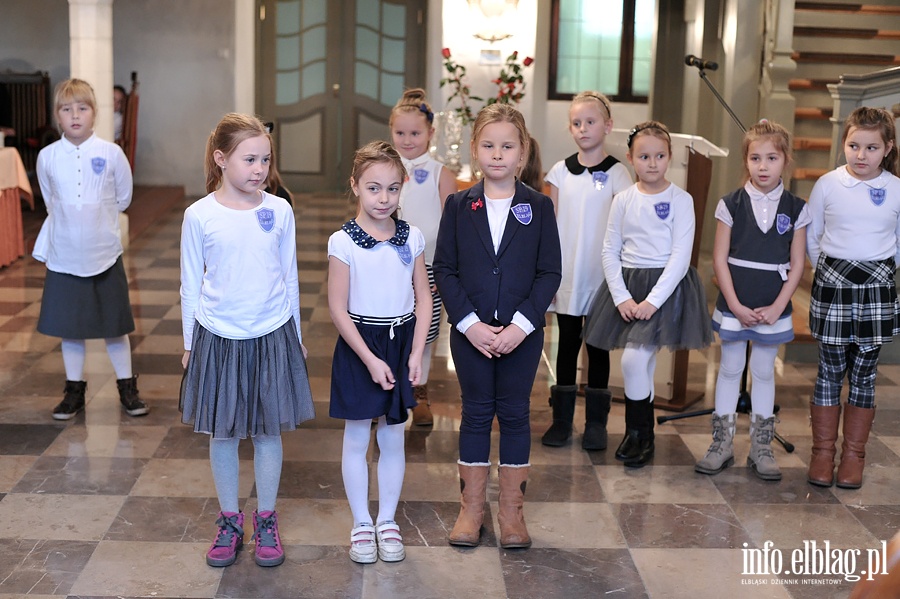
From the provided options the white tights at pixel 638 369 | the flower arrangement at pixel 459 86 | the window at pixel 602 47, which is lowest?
the white tights at pixel 638 369

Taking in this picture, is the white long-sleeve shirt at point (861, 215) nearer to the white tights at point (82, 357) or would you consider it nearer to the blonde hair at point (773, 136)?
the blonde hair at point (773, 136)

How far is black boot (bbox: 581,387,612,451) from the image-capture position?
13.1 ft

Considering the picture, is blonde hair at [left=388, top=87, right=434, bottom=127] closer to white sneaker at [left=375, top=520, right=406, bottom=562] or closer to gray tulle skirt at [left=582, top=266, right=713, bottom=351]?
gray tulle skirt at [left=582, top=266, right=713, bottom=351]

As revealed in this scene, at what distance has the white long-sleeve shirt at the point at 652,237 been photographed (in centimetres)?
372

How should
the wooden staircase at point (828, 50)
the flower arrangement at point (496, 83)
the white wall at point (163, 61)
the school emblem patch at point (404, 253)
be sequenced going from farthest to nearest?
the white wall at point (163, 61)
the flower arrangement at point (496, 83)
the wooden staircase at point (828, 50)
the school emblem patch at point (404, 253)

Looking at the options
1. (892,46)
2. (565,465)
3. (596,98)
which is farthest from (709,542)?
(892,46)

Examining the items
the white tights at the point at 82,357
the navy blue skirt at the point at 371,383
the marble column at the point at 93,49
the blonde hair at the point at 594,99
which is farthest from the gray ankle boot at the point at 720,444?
the marble column at the point at 93,49

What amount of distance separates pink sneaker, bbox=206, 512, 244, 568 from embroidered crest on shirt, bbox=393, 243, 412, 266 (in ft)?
2.81

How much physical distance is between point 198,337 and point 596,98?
166 cm

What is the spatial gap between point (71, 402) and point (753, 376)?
2.55 metres

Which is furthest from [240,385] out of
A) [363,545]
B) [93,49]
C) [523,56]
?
[523,56]

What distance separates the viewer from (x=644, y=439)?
3920 millimetres

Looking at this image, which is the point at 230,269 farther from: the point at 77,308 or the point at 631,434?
the point at 631,434

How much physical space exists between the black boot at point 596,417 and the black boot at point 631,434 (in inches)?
3.7
